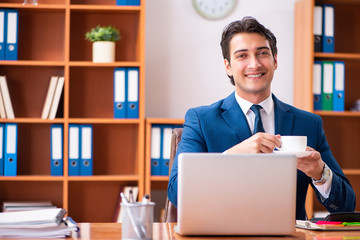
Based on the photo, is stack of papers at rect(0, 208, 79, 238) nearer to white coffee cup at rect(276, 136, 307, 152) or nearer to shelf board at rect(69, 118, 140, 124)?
white coffee cup at rect(276, 136, 307, 152)

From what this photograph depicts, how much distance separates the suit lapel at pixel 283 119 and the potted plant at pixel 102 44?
1.53 metres

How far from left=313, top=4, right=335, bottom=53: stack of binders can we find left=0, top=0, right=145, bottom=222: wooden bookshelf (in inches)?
45.7

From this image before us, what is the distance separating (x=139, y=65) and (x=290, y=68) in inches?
44.0

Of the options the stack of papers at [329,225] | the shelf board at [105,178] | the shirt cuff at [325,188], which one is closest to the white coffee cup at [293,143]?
the stack of papers at [329,225]

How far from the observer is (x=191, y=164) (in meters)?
1.26

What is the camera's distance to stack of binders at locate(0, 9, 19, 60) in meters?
3.29

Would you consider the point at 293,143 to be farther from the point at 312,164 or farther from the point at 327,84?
the point at 327,84

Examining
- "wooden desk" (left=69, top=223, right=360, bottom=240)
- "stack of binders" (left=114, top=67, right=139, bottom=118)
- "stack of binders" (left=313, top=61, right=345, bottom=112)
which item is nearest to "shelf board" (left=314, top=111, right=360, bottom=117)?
"stack of binders" (left=313, top=61, right=345, bottom=112)

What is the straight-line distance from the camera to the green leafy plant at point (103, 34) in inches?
131

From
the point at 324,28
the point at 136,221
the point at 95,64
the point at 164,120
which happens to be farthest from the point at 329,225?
the point at 324,28

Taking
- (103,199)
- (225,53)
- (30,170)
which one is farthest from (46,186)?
(225,53)

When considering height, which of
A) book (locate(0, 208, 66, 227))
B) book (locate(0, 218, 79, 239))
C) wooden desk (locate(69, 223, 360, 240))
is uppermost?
book (locate(0, 208, 66, 227))

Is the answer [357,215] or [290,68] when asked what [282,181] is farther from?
[290,68]

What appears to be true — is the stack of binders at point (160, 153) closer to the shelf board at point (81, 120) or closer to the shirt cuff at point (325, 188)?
the shelf board at point (81, 120)
